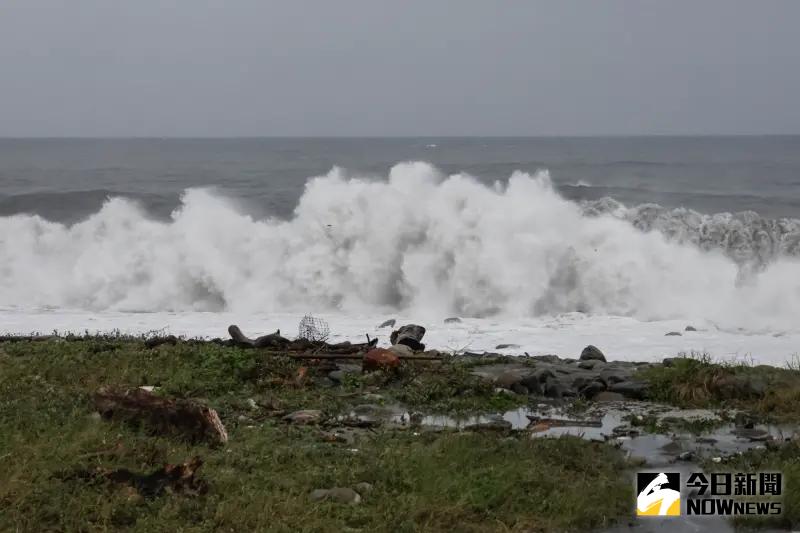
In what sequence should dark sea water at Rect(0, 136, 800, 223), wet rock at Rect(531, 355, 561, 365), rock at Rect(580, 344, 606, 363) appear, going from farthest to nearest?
dark sea water at Rect(0, 136, 800, 223), rock at Rect(580, 344, 606, 363), wet rock at Rect(531, 355, 561, 365)

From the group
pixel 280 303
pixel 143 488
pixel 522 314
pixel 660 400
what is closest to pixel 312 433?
pixel 143 488

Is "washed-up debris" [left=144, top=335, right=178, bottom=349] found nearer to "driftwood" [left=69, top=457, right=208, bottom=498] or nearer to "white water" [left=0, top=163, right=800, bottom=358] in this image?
"white water" [left=0, top=163, right=800, bottom=358]

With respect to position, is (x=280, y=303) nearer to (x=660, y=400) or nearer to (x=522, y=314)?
(x=522, y=314)

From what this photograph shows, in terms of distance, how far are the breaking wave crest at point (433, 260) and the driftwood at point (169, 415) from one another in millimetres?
11741

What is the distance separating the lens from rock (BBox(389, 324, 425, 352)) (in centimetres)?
1304

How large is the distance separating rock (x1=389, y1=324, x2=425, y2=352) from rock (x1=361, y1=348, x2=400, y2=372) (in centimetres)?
191

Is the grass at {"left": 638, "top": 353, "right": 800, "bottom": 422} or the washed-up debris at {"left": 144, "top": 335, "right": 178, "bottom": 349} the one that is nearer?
the grass at {"left": 638, "top": 353, "right": 800, "bottom": 422}

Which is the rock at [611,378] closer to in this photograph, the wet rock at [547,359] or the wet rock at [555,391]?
the wet rock at [555,391]

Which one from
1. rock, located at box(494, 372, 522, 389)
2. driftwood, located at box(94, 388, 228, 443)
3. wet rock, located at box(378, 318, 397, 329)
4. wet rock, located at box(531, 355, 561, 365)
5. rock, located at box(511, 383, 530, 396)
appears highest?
driftwood, located at box(94, 388, 228, 443)

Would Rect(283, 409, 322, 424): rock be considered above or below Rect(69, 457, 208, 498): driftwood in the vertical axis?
below

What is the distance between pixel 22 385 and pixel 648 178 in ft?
154

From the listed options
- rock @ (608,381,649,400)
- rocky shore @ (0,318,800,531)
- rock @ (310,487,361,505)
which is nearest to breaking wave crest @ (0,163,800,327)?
rocky shore @ (0,318,800,531)

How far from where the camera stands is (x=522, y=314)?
738 inches

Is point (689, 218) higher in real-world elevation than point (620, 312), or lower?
higher
